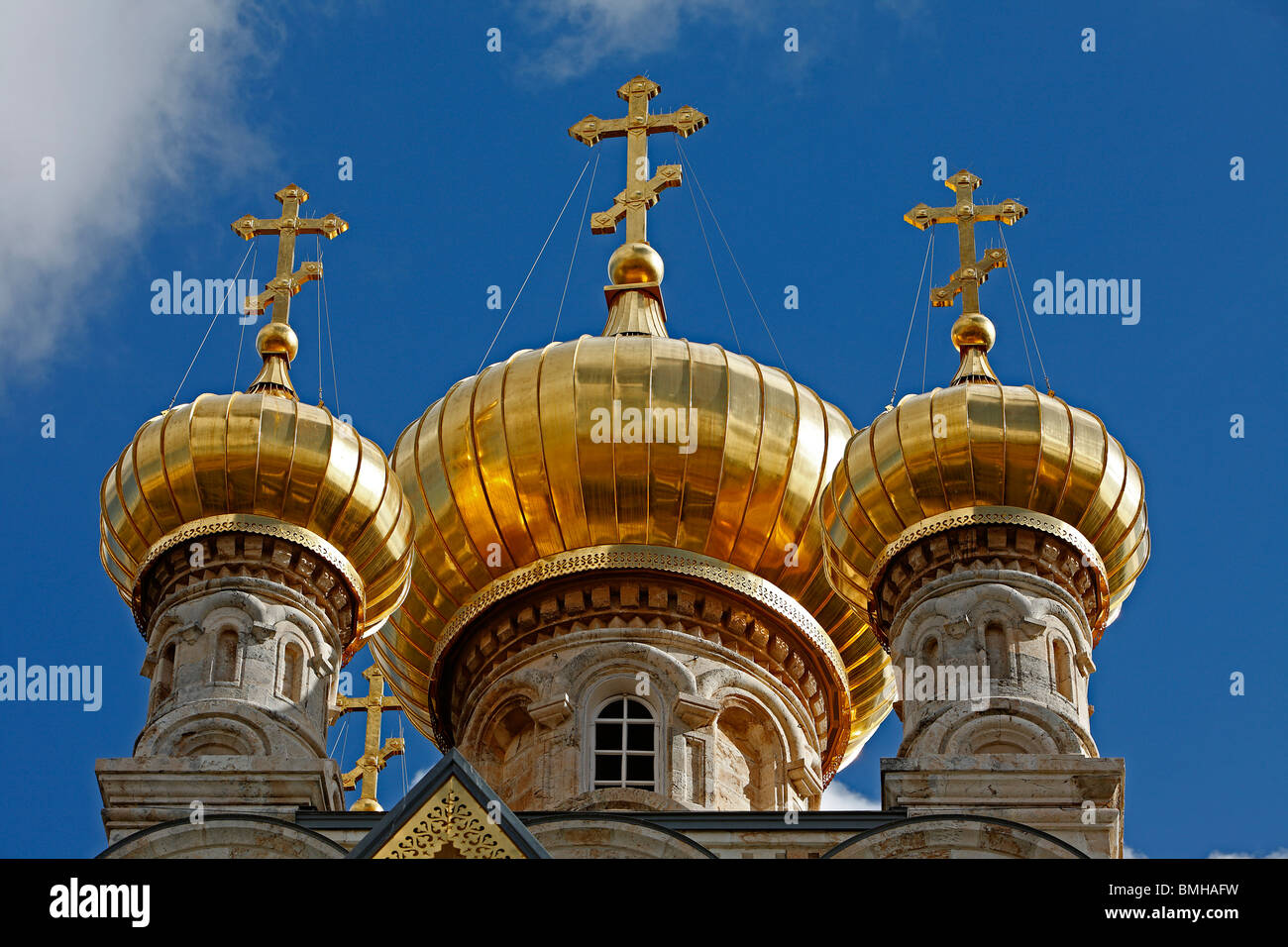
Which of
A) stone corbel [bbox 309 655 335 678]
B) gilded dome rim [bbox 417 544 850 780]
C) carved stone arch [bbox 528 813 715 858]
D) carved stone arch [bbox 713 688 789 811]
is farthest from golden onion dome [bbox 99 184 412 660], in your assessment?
carved stone arch [bbox 528 813 715 858]

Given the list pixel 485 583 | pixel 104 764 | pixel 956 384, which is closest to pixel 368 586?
pixel 485 583

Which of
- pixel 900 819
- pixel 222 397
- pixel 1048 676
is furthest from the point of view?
pixel 222 397

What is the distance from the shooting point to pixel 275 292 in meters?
25.3

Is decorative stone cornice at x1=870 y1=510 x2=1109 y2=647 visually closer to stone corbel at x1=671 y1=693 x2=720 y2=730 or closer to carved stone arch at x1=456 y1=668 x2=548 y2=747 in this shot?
stone corbel at x1=671 y1=693 x2=720 y2=730

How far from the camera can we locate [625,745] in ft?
74.0

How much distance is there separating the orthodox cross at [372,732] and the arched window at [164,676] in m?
5.66

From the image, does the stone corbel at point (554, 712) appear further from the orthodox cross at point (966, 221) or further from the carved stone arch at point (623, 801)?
the orthodox cross at point (966, 221)

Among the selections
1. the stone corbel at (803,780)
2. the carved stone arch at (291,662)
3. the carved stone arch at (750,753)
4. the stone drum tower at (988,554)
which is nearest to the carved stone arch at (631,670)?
the carved stone arch at (750,753)

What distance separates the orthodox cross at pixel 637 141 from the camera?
26.3 metres

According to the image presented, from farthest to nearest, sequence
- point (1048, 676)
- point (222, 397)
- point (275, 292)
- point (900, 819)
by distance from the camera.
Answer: point (275, 292)
point (222, 397)
point (1048, 676)
point (900, 819)

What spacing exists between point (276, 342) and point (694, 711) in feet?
14.5
